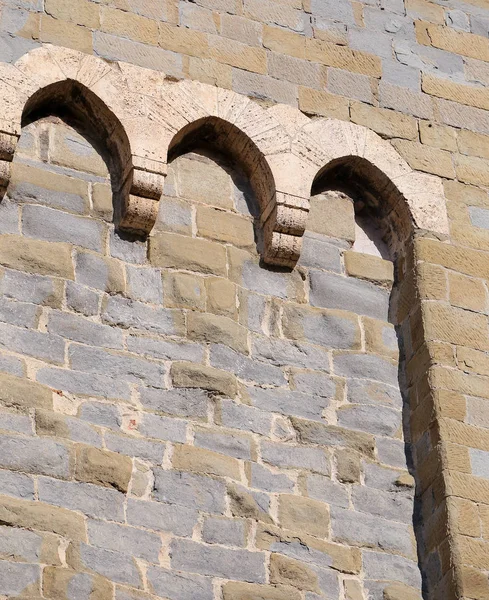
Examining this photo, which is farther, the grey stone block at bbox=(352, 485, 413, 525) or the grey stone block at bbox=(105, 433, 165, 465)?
the grey stone block at bbox=(352, 485, 413, 525)

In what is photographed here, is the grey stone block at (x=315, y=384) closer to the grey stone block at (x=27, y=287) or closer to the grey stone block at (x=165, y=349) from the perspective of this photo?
the grey stone block at (x=165, y=349)

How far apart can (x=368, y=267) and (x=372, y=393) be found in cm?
74

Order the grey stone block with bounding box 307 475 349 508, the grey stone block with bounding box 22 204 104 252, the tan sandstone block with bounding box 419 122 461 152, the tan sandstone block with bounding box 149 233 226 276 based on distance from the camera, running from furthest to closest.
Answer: the tan sandstone block with bounding box 419 122 461 152 < the tan sandstone block with bounding box 149 233 226 276 < the grey stone block with bounding box 22 204 104 252 < the grey stone block with bounding box 307 475 349 508

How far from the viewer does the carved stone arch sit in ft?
26.1

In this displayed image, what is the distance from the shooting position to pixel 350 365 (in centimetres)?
752

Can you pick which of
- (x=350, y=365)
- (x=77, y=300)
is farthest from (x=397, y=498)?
(x=77, y=300)

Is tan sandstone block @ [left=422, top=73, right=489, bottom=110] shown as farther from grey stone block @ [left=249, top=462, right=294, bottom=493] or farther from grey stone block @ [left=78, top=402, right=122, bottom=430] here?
grey stone block @ [left=78, top=402, right=122, bottom=430]

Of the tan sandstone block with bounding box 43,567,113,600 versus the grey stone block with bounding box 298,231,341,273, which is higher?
the grey stone block with bounding box 298,231,341,273

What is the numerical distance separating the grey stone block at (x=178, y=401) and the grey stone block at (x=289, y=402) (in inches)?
10.6

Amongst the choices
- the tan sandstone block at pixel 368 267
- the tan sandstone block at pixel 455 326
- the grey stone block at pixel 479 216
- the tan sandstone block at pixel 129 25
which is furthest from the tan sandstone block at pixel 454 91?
the tan sandstone block at pixel 129 25

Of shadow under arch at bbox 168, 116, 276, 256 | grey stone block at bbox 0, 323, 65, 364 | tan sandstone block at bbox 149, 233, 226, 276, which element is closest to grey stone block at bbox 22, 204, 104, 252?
tan sandstone block at bbox 149, 233, 226, 276

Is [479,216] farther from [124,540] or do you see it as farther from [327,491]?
[124,540]

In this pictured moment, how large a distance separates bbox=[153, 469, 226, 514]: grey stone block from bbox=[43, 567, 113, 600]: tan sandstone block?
21.1 inches

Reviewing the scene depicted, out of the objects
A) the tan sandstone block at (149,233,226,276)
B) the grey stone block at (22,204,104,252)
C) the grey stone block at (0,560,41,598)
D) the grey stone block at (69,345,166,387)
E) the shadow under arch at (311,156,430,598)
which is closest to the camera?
the grey stone block at (0,560,41,598)
